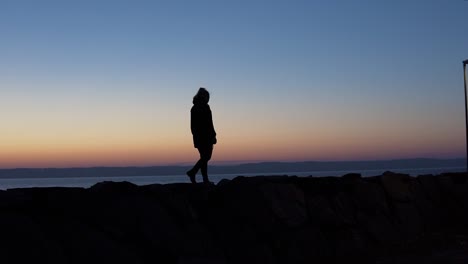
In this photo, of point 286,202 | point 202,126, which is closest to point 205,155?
point 202,126

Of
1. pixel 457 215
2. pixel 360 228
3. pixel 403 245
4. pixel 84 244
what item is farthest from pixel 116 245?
pixel 457 215

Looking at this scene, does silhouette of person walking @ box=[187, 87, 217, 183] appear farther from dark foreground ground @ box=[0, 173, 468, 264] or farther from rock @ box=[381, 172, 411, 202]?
rock @ box=[381, 172, 411, 202]

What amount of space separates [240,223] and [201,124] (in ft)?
5.33

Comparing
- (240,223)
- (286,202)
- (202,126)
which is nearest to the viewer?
(240,223)

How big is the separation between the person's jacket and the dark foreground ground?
0.81 metres

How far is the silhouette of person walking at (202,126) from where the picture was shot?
29.3 feet

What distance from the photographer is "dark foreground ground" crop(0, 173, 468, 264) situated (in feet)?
19.7

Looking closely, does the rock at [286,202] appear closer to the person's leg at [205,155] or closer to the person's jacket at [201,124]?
the person's leg at [205,155]

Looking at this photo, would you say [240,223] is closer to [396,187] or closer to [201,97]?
[201,97]

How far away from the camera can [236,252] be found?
7.73m

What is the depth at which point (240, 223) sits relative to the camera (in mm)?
8094

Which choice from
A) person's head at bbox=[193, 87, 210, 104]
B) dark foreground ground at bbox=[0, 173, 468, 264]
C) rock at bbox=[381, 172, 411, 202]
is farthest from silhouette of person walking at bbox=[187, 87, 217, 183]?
rock at bbox=[381, 172, 411, 202]

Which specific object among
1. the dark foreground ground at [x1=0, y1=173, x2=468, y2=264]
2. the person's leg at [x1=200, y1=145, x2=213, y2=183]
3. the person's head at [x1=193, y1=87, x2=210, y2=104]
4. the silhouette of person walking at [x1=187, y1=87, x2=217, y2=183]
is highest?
the person's head at [x1=193, y1=87, x2=210, y2=104]

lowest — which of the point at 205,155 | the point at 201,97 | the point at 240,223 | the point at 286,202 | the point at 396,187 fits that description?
the point at 240,223
